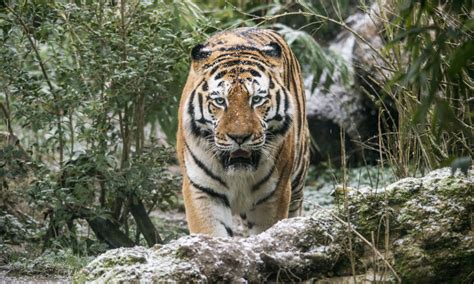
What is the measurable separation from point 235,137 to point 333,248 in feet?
5.08

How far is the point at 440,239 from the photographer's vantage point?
4.53m

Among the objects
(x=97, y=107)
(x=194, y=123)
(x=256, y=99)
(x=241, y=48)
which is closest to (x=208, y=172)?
(x=194, y=123)

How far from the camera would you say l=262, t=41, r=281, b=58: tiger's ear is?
640cm

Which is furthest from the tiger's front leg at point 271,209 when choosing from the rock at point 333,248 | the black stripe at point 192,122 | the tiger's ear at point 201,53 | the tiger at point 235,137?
the rock at point 333,248

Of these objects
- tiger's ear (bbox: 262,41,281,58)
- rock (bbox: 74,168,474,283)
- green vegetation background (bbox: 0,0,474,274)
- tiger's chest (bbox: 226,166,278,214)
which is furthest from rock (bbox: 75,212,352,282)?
tiger's ear (bbox: 262,41,281,58)

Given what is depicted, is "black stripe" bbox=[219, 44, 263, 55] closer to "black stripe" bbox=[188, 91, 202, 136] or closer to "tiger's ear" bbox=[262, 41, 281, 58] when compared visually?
"tiger's ear" bbox=[262, 41, 281, 58]

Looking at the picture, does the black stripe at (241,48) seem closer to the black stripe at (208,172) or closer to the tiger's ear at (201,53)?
the tiger's ear at (201,53)

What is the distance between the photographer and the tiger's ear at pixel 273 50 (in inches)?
252

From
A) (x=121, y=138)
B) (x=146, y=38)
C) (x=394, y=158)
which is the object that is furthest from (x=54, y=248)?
(x=394, y=158)

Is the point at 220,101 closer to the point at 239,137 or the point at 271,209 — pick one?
the point at 239,137

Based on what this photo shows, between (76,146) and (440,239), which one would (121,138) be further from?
(440,239)

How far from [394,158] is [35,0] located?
2753mm

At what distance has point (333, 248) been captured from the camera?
4473mm

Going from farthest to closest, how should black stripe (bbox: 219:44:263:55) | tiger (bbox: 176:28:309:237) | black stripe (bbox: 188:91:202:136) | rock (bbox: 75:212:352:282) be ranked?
1. black stripe (bbox: 219:44:263:55)
2. black stripe (bbox: 188:91:202:136)
3. tiger (bbox: 176:28:309:237)
4. rock (bbox: 75:212:352:282)
